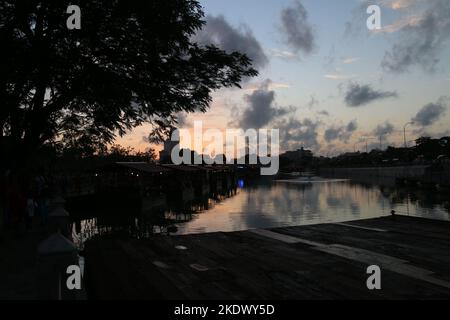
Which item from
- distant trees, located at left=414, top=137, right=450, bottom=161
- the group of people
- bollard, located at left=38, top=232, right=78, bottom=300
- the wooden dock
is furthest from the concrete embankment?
bollard, located at left=38, top=232, right=78, bottom=300

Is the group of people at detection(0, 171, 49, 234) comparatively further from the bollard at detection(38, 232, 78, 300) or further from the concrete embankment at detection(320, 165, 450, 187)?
the concrete embankment at detection(320, 165, 450, 187)

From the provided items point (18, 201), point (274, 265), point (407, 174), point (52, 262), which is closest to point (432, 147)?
point (407, 174)

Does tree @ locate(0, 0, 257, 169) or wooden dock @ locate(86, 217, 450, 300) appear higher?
tree @ locate(0, 0, 257, 169)

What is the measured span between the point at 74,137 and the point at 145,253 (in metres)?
4.28

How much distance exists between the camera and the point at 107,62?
27.7 feet

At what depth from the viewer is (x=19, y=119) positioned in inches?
363

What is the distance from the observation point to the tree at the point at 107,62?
24.2 ft

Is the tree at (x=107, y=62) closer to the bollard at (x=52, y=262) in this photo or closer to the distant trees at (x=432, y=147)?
the bollard at (x=52, y=262)

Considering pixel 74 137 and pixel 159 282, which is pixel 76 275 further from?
pixel 74 137

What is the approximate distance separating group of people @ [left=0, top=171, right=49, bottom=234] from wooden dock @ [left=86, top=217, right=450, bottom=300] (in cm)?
278

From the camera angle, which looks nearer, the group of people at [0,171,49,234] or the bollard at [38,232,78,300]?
the bollard at [38,232,78,300]

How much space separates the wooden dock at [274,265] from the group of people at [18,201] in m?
2.78

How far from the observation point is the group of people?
12320mm

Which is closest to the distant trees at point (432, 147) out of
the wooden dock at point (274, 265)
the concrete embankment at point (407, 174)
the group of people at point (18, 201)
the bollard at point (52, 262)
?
the concrete embankment at point (407, 174)
